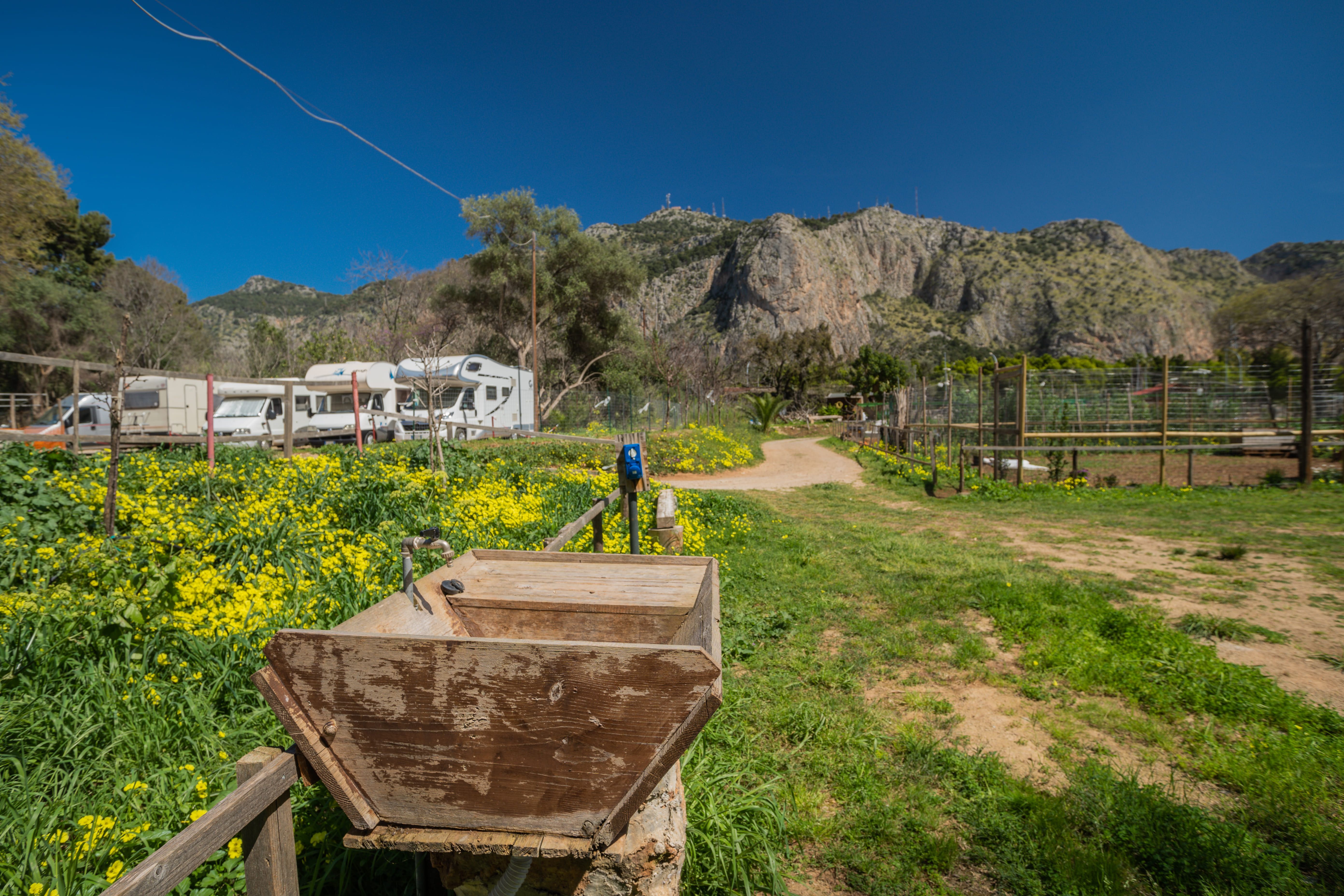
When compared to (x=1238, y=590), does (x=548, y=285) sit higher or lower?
higher

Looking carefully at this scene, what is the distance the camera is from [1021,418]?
464 inches

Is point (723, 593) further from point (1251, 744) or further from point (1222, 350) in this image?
point (1222, 350)

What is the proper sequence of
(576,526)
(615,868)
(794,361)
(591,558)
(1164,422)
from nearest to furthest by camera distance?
(615,868)
(591,558)
(576,526)
(1164,422)
(794,361)

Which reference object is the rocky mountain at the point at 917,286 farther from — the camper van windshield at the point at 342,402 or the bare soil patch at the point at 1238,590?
the bare soil patch at the point at 1238,590

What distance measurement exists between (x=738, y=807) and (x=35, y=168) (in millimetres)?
27879

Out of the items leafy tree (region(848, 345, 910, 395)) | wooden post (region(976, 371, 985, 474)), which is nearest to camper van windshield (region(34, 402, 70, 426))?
wooden post (region(976, 371, 985, 474))

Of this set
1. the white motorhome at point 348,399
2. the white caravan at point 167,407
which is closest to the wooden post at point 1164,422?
the white motorhome at point 348,399

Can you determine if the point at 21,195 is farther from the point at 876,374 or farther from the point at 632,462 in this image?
the point at 876,374

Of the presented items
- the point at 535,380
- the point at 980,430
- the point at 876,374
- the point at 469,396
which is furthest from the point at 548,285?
the point at 876,374

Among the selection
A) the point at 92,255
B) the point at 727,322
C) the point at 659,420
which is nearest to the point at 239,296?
the point at 92,255

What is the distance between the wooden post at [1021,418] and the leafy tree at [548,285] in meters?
17.9

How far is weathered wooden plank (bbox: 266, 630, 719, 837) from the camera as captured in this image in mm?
1272

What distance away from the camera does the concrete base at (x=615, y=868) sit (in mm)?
1539

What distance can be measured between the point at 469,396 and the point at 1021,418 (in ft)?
50.6
